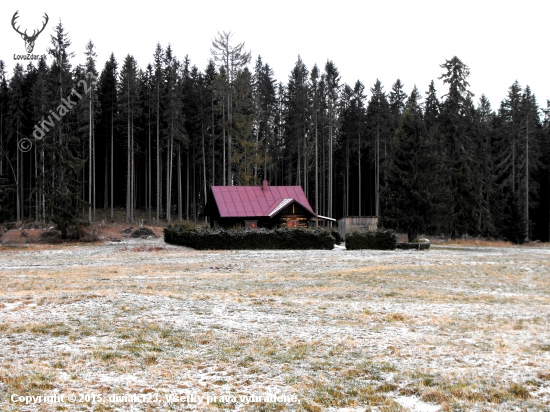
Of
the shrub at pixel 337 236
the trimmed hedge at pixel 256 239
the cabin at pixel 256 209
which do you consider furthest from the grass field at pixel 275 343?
the cabin at pixel 256 209

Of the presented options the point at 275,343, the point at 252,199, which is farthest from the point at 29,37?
the point at 275,343

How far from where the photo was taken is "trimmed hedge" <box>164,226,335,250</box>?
32219mm

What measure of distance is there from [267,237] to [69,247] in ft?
43.4

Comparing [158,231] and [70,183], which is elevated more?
[70,183]

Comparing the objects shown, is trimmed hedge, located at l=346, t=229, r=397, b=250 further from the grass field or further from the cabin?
the grass field

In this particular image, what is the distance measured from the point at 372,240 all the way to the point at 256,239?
7.79 meters

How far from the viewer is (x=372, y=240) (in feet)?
112

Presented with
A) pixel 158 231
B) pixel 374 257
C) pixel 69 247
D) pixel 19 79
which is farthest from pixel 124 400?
pixel 19 79

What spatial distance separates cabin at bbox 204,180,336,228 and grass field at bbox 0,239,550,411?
2297 cm

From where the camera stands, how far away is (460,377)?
6.57 meters

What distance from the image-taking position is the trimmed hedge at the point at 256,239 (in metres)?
32.2

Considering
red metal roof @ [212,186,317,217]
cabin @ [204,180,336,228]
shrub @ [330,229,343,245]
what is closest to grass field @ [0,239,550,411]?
shrub @ [330,229,343,245]

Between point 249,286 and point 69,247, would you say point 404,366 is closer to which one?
point 249,286

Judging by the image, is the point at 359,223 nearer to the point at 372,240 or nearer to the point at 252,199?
the point at 372,240
